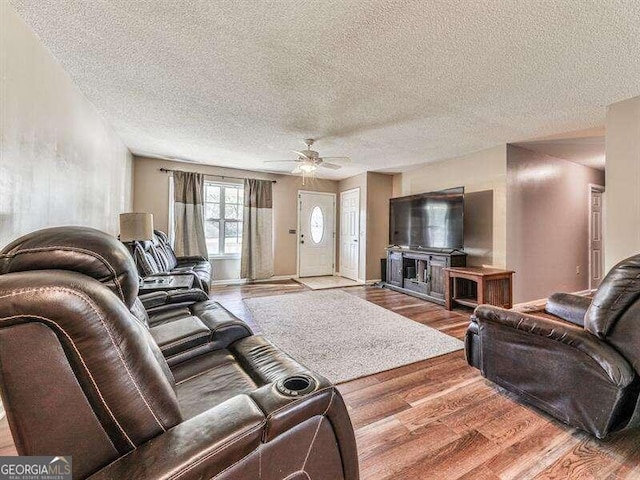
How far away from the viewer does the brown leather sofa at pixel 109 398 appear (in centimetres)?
60

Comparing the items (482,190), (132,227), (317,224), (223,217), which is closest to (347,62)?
(132,227)

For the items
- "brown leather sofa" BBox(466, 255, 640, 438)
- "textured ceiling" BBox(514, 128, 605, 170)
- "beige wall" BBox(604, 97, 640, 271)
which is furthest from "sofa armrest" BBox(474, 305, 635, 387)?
"textured ceiling" BBox(514, 128, 605, 170)

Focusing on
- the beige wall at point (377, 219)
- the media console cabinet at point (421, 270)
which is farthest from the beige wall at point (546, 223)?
the beige wall at point (377, 219)

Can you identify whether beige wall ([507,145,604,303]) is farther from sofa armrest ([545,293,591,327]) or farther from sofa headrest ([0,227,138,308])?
sofa headrest ([0,227,138,308])

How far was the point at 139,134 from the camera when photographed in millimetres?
3693

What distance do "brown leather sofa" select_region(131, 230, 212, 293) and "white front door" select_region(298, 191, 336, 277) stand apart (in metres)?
2.31

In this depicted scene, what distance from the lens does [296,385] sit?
917 mm

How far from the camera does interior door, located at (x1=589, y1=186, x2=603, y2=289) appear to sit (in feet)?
16.5

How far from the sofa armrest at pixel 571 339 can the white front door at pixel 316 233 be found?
474 cm

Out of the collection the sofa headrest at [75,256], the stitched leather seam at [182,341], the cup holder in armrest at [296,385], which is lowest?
the stitched leather seam at [182,341]

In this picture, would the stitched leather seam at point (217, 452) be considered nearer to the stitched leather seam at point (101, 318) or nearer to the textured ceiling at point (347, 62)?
the stitched leather seam at point (101, 318)

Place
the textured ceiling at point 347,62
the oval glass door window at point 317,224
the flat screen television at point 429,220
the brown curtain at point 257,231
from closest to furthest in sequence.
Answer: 1. the textured ceiling at point 347,62
2. the flat screen television at point 429,220
3. the brown curtain at point 257,231
4. the oval glass door window at point 317,224

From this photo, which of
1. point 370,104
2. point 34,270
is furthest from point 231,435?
point 370,104

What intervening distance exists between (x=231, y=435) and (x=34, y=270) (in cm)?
64
